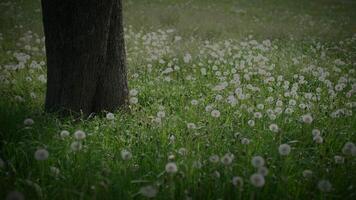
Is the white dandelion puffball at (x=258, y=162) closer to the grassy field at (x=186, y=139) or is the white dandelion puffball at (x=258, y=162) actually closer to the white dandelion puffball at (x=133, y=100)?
the grassy field at (x=186, y=139)

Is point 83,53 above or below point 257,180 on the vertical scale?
above

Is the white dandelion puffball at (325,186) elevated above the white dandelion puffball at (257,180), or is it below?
below

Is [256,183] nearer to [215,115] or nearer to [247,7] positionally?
[215,115]

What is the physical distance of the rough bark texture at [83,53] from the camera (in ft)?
13.4

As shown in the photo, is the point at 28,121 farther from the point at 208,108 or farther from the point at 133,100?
the point at 208,108

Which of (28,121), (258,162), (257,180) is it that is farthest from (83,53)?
(257,180)

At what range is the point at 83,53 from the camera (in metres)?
4.24

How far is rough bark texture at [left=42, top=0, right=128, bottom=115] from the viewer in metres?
4.09

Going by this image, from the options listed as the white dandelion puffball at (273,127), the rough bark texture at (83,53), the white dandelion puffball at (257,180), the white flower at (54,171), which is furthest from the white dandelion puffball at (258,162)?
the rough bark texture at (83,53)

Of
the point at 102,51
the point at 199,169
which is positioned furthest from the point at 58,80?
the point at 199,169

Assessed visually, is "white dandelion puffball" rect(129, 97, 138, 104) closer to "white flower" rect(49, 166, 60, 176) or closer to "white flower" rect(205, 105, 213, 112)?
"white flower" rect(205, 105, 213, 112)

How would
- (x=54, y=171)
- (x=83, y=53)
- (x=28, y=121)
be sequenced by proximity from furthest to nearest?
1. (x=83, y=53)
2. (x=28, y=121)
3. (x=54, y=171)

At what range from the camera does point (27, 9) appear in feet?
44.0

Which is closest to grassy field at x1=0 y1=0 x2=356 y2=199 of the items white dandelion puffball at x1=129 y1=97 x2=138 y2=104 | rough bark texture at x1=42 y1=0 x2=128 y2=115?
white dandelion puffball at x1=129 y1=97 x2=138 y2=104
